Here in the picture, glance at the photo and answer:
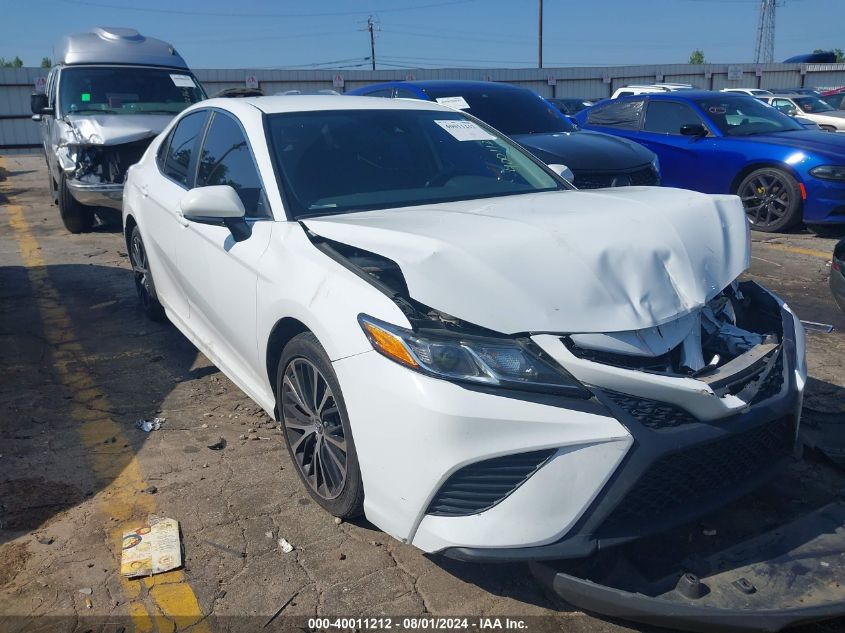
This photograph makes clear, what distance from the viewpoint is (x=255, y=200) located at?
3.50 metres

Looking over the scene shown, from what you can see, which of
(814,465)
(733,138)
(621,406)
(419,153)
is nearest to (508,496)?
(621,406)

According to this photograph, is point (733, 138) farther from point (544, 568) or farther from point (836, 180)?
point (544, 568)

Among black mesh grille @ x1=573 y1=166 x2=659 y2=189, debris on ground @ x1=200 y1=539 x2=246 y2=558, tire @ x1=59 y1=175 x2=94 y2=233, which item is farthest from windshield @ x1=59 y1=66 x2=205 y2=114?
debris on ground @ x1=200 y1=539 x2=246 y2=558

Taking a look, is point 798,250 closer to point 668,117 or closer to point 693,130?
point 693,130

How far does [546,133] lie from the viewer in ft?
26.7

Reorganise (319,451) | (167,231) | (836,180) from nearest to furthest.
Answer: (319,451) → (167,231) → (836,180)

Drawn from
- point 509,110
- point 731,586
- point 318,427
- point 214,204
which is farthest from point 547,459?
point 509,110

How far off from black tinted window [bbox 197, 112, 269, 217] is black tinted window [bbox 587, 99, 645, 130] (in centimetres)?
694

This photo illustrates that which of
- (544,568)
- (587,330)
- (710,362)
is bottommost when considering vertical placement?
(544,568)

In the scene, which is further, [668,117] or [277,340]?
[668,117]

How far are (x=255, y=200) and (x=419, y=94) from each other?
5.11 meters

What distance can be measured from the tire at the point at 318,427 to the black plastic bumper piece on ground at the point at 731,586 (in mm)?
748

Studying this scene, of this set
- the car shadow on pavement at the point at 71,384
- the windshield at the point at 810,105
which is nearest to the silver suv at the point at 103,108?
the car shadow on pavement at the point at 71,384

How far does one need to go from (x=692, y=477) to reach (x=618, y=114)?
8.47 meters
